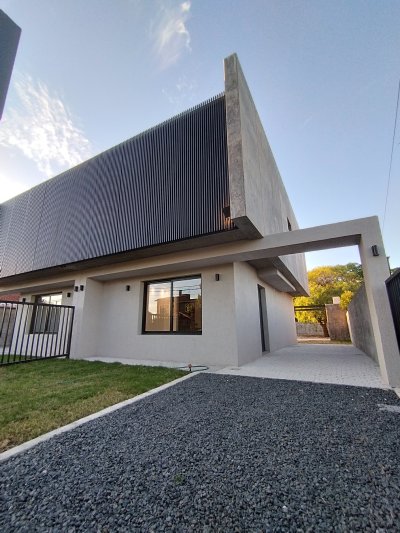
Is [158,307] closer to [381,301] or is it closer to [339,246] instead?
[339,246]

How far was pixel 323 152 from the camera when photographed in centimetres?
790

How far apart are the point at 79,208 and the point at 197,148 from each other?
4.13m

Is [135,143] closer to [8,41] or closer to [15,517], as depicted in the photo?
[8,41]

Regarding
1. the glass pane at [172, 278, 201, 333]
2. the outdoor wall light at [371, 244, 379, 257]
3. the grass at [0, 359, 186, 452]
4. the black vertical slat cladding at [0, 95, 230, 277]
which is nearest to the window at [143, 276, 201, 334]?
the glass pane at [172, 278, 201, 333]

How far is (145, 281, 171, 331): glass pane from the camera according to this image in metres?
6.30

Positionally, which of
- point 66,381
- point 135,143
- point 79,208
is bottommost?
point 66,381

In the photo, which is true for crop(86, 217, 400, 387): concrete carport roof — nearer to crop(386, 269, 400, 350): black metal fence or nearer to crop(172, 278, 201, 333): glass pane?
crop(386, 269, 400, 350): black metal fence

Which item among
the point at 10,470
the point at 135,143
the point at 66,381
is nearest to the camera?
the point at 10,470

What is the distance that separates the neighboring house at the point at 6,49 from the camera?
7.51ft

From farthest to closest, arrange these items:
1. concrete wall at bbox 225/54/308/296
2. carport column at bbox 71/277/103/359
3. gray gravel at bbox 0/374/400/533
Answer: carport column at bbox 71/277/103/359 → concrete wall at bbox 225/54/308/296 → gray gravel at bbox 0/374/400/533

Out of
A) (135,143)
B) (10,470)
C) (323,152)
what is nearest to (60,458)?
(10,470)

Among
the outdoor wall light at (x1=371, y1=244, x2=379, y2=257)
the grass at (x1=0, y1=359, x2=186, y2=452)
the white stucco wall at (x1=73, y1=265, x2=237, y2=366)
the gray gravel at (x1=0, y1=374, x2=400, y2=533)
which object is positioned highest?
the outdoor wall light at (x1=371, y1=244, x2=379, y2=257)

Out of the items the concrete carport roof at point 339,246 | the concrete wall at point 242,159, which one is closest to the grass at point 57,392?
the concrete carport roof at point 339,246

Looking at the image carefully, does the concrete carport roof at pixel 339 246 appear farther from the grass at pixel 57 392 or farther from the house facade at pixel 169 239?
the grass at pixel 57 392
